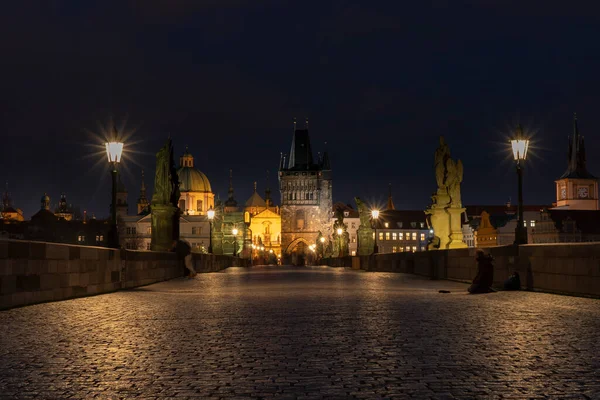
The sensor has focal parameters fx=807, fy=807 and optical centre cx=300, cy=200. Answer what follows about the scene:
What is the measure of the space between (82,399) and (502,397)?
9.62ft

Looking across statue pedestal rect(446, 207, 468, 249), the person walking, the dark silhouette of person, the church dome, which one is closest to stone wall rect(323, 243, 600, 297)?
the dark silhouette of person

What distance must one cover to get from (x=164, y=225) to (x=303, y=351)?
22422 mm

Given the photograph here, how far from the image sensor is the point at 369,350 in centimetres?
804

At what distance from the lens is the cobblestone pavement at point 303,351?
6.01 meters

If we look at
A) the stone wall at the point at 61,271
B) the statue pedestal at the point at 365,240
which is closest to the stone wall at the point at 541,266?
the stone wall at the point at 61,271

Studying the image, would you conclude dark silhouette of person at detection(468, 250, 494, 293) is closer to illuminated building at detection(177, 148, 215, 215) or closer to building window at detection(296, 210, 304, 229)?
illuminated building at detection(177, 148, 215, 215)

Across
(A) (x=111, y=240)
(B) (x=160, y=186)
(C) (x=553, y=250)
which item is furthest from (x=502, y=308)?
(B) (x=160, y=186)

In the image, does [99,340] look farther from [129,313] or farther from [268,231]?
[268,231]

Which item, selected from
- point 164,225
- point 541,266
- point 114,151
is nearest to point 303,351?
point 541,266

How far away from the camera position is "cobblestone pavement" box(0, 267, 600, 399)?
237 inches

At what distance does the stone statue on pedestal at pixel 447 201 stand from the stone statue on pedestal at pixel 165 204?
9524 mm

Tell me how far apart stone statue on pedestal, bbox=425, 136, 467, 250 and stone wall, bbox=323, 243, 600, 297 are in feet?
7.30

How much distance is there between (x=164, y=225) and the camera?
2983 centimetres

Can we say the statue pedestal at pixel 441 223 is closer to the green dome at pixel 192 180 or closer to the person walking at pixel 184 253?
the person walking at pixel 184 253
